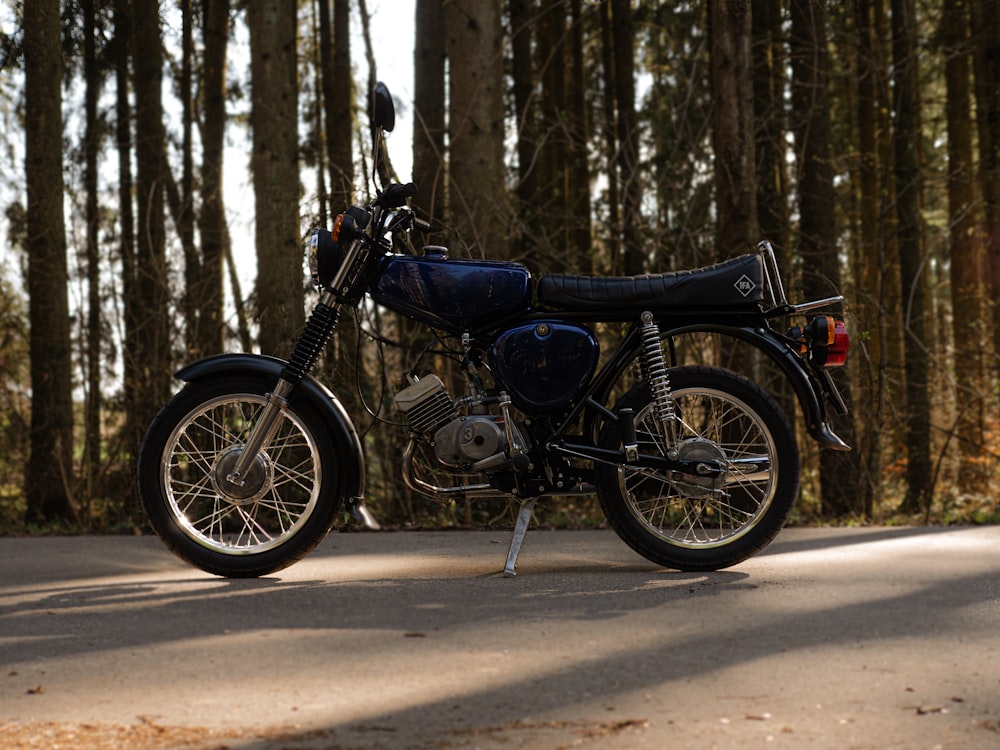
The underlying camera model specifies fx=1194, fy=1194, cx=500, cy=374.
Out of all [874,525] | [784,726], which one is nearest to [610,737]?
[784,726]

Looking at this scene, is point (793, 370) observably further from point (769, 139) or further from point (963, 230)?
point (963, 230)

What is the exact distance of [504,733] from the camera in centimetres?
269

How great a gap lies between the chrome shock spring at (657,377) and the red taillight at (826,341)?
0.61 metres

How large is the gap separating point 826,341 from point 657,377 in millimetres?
695

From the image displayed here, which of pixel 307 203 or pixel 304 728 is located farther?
pixel 307 203

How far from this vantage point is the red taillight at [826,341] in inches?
190

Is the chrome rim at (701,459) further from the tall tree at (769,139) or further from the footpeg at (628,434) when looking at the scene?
the tall tree at (769,139)

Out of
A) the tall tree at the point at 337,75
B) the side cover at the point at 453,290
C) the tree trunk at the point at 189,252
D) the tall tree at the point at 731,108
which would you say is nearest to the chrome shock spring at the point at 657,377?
the side cover at the point at 453,290

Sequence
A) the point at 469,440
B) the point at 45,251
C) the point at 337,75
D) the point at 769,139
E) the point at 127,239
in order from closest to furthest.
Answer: the point at 469,440 < the point at 45,251 < the point at 769,139 < the point at 127,239 < the point at 337,75

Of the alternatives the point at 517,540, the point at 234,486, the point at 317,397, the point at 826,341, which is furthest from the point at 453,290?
the point at 826,341

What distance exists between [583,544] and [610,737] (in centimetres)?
333

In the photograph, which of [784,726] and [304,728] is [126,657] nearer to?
[304,728]

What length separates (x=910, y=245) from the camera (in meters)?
13.1

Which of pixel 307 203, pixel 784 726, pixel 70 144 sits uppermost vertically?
pixel 70 144
